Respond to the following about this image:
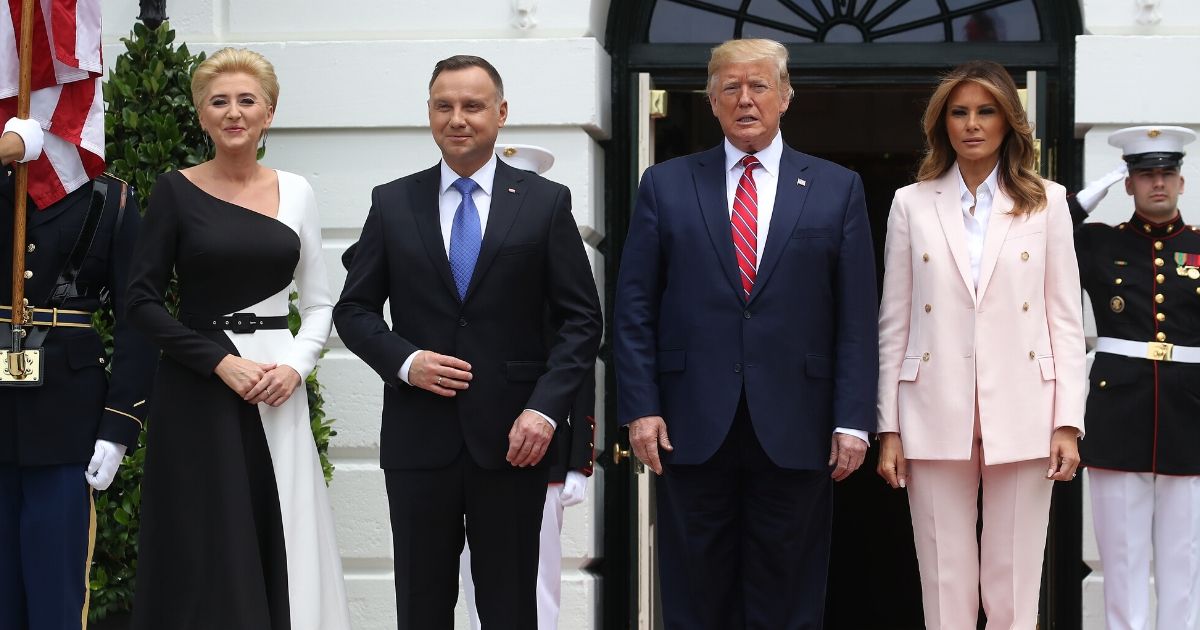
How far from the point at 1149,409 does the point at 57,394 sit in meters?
3.67

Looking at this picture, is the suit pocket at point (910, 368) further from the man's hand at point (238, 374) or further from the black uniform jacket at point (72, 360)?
the black uniform jacket at point (72, 360)

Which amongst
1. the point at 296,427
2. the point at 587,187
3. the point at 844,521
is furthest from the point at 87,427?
the point at 844,521

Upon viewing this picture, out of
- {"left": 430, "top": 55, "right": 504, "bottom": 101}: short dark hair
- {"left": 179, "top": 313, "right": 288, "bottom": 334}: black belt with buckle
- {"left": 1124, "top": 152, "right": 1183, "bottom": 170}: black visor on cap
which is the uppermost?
{"left": 430, "top": 55, "right": 504, "bottom": 101}: short dark hair

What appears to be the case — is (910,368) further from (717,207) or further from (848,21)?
(848,21)

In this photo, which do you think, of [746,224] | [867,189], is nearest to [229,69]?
[746,224]

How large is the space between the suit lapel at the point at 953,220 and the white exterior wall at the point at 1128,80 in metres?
1.95

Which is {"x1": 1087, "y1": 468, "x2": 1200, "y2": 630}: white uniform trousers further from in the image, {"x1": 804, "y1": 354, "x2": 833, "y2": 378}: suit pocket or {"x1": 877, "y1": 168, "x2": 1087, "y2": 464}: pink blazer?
{"x1": 804, "y1": 354, "x2": 833, "y2": 378}: suit pocket

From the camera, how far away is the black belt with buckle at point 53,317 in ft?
16.0

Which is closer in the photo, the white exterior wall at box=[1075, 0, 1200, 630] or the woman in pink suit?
the woman in pink suit

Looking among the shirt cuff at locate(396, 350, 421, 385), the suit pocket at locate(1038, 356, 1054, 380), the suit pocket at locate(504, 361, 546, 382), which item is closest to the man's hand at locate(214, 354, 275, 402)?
the shirt cuff at locate(396, 350, 421, 385)

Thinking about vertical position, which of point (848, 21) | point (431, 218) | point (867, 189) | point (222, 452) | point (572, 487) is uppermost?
point (848, 21)

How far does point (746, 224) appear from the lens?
15.2 ft

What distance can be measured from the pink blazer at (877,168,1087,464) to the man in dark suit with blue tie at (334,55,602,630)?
996mm

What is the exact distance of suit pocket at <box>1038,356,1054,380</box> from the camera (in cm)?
479
